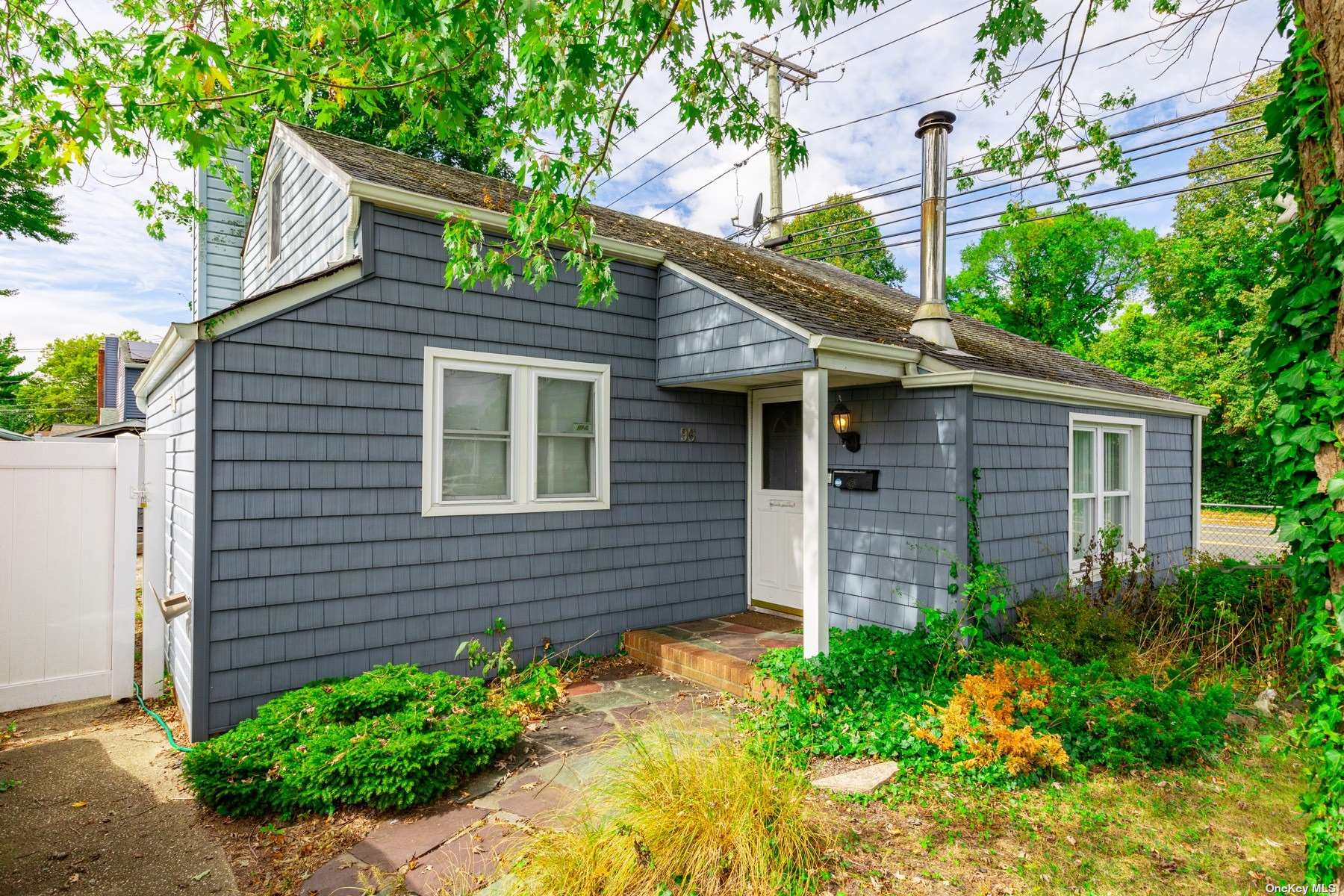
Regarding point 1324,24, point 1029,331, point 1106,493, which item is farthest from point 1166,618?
point 1029,331

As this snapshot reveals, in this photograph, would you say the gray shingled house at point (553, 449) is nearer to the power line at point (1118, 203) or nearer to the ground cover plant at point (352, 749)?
the ground cover plant at point (352, 749)

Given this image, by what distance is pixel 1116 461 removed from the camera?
7629 millimetres

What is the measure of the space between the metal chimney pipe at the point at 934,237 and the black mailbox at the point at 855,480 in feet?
4.68

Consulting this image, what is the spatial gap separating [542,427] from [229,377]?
231cm

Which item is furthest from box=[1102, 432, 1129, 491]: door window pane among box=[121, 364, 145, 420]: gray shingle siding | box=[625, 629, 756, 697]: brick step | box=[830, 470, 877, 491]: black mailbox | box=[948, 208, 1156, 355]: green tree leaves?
box=[121, 364, 145, 420]: gray shingle siding

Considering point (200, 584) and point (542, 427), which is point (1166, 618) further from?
point (200, 584)

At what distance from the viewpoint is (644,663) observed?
19.6 feet

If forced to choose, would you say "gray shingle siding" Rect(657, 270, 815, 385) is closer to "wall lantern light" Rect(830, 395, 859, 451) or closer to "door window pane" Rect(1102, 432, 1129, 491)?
"wall lantern light" Rect(830, 395, 859, 451)

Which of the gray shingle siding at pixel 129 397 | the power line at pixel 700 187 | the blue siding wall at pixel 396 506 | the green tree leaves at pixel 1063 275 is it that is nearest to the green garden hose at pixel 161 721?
the blue siding wall at pixel 396 506

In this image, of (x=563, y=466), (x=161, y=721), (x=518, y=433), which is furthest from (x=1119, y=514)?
(x=161, y=721)

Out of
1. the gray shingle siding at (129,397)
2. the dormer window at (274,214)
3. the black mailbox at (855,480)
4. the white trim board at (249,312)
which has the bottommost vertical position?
the black mailbox at (855,480)

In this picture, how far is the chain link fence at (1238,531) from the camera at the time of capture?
512 inches

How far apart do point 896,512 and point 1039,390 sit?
177 cm

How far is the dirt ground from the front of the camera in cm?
293
